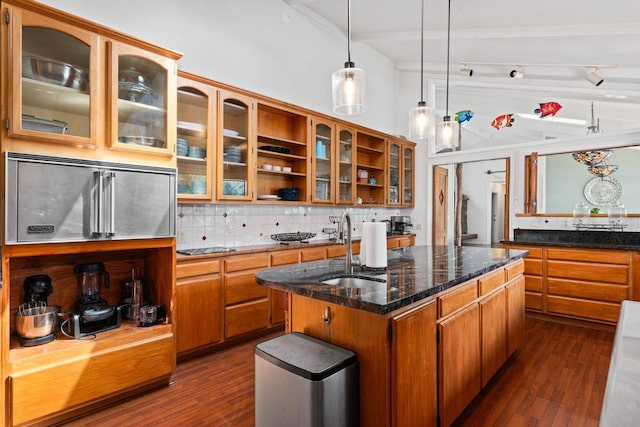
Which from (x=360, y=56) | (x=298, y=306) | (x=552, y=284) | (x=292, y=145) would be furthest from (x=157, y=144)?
(x=552, y=284)

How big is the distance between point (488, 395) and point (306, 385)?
1603 millimetres

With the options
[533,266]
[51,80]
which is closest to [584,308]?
[533,266]

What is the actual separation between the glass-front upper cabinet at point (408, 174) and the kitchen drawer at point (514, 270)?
272 centimetres

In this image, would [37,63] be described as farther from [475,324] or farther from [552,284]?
[552,284]

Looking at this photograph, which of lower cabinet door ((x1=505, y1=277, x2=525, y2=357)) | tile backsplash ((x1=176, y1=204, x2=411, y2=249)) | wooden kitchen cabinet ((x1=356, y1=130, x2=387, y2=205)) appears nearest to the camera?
lower cabinet door ((x1=505, y1=277, x2=525, y2=357))

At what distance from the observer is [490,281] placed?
2289mm

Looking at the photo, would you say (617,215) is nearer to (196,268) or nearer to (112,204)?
(196,268)

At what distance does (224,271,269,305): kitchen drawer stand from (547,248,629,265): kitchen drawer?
3.25 m

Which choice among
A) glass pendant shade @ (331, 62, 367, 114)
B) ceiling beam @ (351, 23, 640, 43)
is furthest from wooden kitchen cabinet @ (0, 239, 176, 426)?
ceiling beam @ (351, 23, 640, 43)

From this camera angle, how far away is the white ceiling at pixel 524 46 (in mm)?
3416

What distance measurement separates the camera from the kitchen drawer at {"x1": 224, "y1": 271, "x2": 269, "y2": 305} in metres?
2.96

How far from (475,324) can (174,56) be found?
2716 millimetres

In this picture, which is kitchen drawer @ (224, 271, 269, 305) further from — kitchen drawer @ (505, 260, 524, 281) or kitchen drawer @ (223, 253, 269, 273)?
kitchen drawer @ (505, 260, 524, 281)

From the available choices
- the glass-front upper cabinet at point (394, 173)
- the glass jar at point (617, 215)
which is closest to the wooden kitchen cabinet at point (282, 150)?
the glass-front upper cabinet at point (394, 173)
